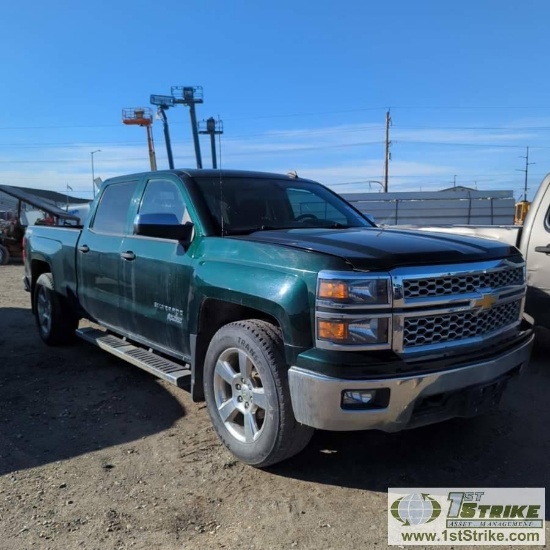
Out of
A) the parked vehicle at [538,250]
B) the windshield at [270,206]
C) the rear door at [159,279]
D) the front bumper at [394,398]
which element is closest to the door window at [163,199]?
the rear door at [159,279]

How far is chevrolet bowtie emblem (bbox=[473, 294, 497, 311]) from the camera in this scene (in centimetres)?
323

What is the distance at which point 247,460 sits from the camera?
3424mm

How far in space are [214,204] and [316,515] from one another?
2321 mm

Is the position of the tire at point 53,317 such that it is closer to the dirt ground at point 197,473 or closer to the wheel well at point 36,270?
the wheel well at point 36,270

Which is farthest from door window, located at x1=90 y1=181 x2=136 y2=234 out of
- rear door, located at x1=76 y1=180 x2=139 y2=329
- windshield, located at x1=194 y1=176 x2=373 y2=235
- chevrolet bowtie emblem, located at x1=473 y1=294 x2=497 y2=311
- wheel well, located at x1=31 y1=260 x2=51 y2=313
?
chevrolet bowtie emblem, located at x1=473 y1=294 x2=497 y2=311

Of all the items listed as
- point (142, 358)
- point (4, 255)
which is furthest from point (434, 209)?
point (142, 358)

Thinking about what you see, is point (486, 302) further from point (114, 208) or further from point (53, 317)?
point (53, 317)

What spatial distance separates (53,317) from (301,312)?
4.33m

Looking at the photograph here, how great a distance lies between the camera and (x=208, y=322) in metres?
3.86

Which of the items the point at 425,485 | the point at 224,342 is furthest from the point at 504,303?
the point at 224,342

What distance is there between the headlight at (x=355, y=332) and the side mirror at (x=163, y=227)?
1.47 meters

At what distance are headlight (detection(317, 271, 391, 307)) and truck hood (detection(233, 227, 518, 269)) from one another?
85 mm

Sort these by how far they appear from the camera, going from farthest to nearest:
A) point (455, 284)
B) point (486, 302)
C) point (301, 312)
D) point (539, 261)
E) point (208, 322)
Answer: point (539, 261), point (208, 322), point (486, 302), point (455, 284), point (301, 312)

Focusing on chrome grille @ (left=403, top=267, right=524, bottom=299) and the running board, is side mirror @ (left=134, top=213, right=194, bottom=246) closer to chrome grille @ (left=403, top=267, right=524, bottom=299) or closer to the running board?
the running board
